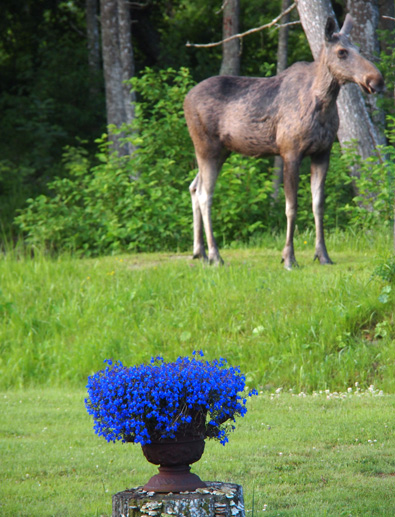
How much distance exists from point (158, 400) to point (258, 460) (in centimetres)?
211

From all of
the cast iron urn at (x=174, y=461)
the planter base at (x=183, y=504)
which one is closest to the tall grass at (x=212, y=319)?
the cast iron urn at (x=174, y=461)

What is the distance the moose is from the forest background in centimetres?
224

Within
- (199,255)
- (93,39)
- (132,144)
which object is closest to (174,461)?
(199,255)

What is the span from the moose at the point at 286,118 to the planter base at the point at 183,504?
20.1 feet

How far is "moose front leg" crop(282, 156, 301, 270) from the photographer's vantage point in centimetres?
963

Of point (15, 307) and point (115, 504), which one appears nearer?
point (115, 504)

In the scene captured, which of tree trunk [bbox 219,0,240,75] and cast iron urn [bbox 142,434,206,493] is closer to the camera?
cast iron urn [bbox 142,434,206,493]

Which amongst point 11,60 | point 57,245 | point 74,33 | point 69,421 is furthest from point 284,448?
point 74,33

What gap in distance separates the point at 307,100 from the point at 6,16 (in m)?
15.9

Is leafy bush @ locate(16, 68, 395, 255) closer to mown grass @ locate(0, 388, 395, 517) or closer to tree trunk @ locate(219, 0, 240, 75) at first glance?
tree trunk @ locate(219, 0, 240, 75)

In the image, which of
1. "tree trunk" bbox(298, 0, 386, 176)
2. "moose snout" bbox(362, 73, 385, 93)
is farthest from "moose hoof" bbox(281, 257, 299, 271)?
"tree trunk" bbox(298, 0, 386, 176)

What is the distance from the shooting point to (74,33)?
2567cm

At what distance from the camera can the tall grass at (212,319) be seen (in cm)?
840

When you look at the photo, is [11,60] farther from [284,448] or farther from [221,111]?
[284,448]
